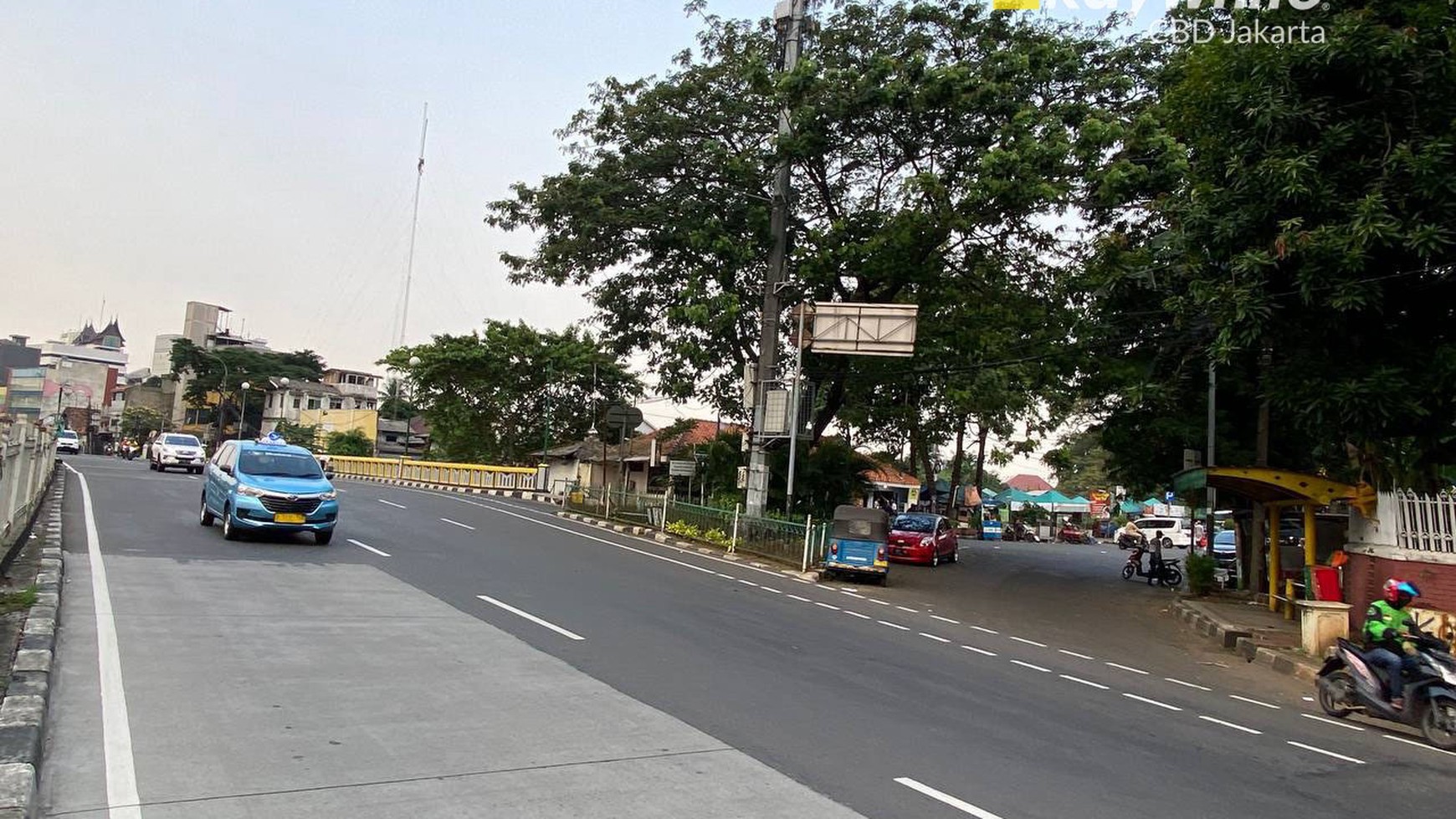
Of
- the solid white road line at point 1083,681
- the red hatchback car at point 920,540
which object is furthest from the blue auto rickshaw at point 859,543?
the solid white road line at point 1083,681

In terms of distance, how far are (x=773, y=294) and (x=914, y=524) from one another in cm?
908

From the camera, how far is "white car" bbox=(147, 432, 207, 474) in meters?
36.5

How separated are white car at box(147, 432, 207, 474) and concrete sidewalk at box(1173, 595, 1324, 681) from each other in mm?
35018

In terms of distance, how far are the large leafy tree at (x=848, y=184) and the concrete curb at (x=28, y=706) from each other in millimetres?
15991

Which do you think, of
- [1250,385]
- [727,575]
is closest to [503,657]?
[727,575]

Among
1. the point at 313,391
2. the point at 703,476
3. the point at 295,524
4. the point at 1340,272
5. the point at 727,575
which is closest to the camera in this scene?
the point at 1340,272

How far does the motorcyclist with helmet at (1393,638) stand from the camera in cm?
898

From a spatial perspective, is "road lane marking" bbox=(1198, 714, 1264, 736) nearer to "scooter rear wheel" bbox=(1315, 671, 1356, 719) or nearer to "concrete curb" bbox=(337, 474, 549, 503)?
"scooter rear wheel" bbox=(1315, 671, 1356, 719)

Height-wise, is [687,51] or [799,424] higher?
[687,51]

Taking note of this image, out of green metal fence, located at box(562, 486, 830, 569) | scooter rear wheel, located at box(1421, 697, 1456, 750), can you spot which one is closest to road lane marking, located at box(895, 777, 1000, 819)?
scooter rear wheel, located at box(1421, 697, 1456, 750)

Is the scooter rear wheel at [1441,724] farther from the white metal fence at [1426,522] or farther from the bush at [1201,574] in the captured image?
the bush at [1201,574]

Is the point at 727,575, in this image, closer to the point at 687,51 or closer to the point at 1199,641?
the point at 1199,641

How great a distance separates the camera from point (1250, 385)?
20.0 metres

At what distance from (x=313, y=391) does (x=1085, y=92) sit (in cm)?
8229
